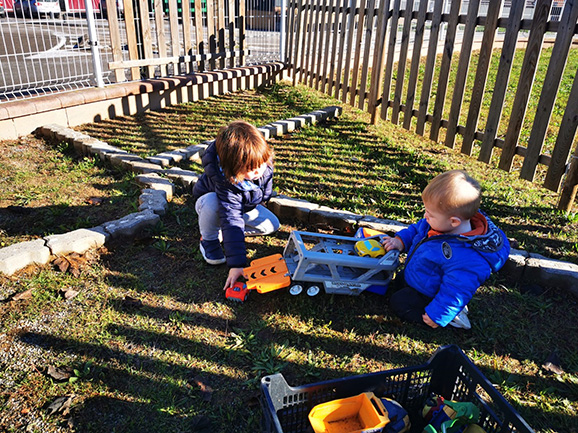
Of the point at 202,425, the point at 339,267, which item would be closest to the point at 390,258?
the point at 339,267

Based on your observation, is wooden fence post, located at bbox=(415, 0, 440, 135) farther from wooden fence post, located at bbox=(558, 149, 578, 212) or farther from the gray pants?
the gray pants

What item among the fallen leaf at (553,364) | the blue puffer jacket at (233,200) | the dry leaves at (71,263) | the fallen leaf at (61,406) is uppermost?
the blue puffer jacket at (233,200)

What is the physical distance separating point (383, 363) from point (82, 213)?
275cm

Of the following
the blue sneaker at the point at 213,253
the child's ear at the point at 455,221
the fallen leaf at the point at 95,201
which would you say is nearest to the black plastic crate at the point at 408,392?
the child's ear at the point at 455,221

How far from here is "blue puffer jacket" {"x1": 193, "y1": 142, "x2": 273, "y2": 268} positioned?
2970 millimetres

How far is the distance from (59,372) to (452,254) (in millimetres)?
2242

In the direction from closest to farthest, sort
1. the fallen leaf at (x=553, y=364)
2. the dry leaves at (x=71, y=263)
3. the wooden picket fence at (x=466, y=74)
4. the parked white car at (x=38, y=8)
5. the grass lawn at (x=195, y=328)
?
the grass lawn at (x=195, y=328), the fallen leaf at (x=553, y=364), the dry leaves at (x=71, y=263), the wooden picket fence at (x=466, y=74), the parked white car at (x=38, y=8)

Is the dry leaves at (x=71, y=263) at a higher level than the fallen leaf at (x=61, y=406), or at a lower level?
higher

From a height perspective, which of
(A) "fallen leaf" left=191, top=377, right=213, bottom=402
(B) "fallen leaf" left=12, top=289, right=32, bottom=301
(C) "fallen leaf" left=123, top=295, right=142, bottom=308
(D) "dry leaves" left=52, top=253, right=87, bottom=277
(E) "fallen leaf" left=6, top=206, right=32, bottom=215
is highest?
(E) "fallen leaf" left=6, top=206, right=32, bottom=215

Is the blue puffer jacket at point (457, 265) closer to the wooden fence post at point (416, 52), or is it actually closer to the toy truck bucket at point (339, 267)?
the toy truck bucket at point (339, 267)

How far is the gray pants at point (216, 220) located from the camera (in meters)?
3.21

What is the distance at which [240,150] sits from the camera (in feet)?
9.31

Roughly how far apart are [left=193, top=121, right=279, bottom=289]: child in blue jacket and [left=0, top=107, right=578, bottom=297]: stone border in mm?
506

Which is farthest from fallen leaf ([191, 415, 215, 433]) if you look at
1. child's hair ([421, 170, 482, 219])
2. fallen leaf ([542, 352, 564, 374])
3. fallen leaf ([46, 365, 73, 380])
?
fallen leaf ([542, 352, 564, 374])
